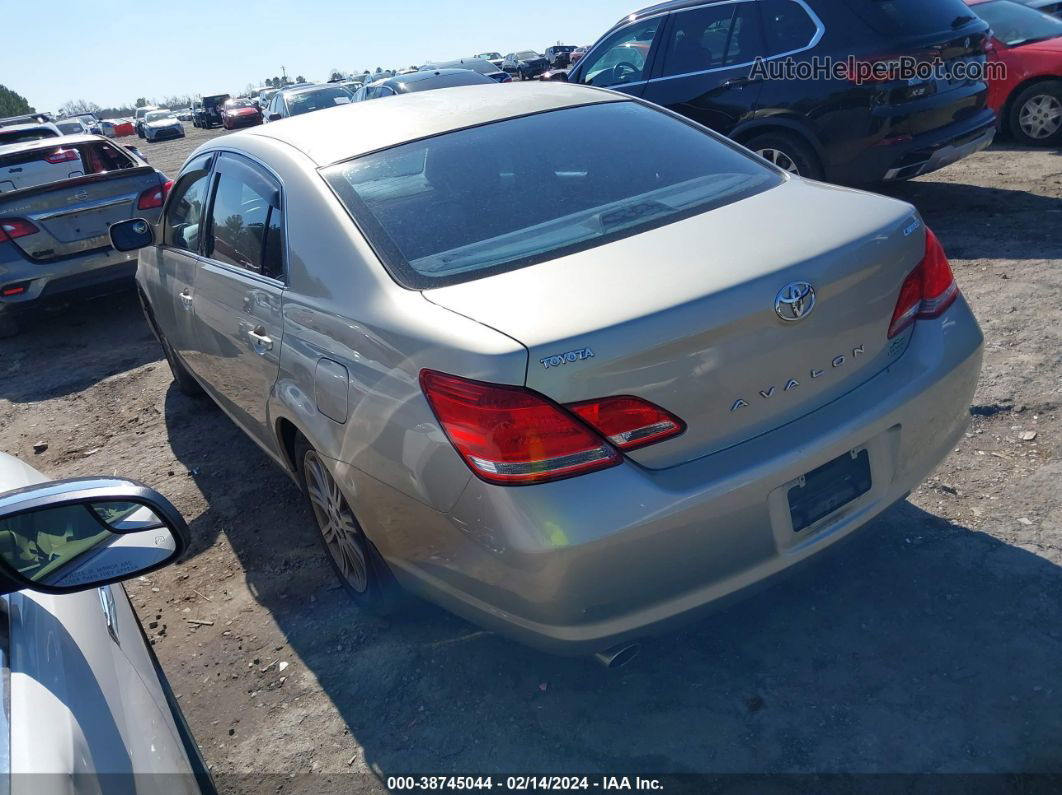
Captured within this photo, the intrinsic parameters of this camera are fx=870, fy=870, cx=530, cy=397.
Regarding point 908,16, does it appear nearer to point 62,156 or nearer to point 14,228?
point 14,228

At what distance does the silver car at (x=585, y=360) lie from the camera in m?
2.13

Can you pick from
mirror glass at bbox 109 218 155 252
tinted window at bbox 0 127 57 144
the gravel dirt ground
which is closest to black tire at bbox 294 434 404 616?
the gravel dirt ground

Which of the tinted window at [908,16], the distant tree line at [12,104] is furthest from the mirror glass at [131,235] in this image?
the distant tree line at [12,104]

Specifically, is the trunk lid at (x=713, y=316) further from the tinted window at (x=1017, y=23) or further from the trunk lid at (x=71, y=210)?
the tinted window at (x=1017, y=23)

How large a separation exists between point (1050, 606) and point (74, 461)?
16.8 ft

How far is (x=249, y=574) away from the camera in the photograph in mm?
3793

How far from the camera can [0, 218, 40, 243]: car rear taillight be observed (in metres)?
7.28

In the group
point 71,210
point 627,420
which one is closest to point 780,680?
point 627,420

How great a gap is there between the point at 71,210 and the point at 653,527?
704cm

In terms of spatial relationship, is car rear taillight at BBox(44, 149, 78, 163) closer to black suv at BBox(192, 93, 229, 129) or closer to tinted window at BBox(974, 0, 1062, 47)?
tinted window at BBox(974, 0, 1062, 47)

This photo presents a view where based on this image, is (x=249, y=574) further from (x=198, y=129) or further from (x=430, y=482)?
(x=198, y=129)

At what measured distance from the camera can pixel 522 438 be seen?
2104mm

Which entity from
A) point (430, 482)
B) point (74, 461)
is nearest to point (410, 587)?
point (430, 482)

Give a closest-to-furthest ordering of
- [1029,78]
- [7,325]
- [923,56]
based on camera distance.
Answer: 1. [923,56]
2. [7,325]
3. [1029,78]
